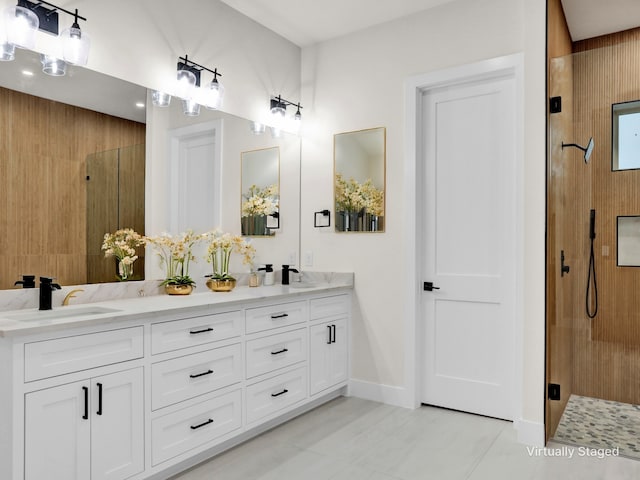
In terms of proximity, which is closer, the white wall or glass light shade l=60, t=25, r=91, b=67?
glass light shade l=60, t=25, r=91, b=67

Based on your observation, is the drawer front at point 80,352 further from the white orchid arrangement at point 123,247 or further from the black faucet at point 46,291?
the white orchid arrangement at point 123,247

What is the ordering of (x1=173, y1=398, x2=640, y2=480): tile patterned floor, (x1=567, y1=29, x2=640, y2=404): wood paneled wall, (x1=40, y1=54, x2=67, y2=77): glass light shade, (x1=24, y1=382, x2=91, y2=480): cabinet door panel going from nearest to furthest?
1. (x1=24, y1=382, x2=91, y2=480): cabinet door panel
2. (x1=40, y1=54, x2=67, y2=77): glass light shade
3. (x1=173, y1=398, x2=640, y2=480): tile patterned floor
4. (x1=567, y1=29, x2=640, y2=404): wood paneled wall

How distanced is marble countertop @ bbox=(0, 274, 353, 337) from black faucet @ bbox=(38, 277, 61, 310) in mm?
35

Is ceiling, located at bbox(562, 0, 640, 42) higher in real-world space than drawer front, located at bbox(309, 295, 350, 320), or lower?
higher

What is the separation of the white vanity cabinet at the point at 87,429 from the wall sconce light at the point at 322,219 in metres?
1.97

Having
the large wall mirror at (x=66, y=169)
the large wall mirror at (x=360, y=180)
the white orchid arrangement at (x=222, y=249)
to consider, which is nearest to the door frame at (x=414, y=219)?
the large wall mirror at (x=360, y=180)

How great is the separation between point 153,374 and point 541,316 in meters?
2.17

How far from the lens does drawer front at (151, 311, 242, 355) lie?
221 cm

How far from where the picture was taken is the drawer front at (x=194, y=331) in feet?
7.25

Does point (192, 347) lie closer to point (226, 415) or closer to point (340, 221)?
point (226, 415)

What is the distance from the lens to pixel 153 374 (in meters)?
2.17

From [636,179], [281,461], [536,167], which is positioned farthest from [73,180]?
[636,179]

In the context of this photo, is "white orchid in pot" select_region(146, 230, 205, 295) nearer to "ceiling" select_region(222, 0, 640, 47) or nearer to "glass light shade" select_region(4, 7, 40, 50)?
"glass light shade" select_region(4, 7, 40, 50)

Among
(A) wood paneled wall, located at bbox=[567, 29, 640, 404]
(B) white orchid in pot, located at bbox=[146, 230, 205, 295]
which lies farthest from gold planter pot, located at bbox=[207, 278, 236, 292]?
(A) wood paneled wall, located at bbox=[567, 29, 640, 404]
